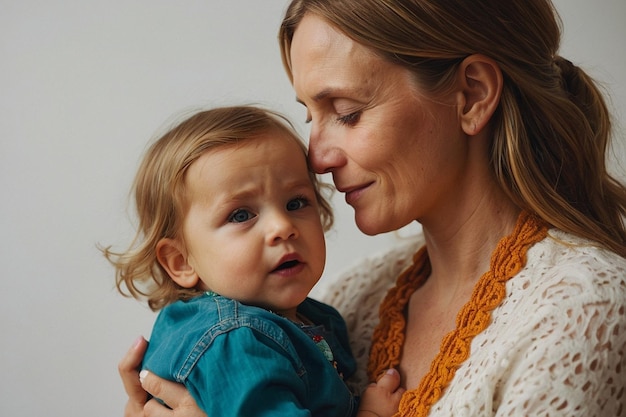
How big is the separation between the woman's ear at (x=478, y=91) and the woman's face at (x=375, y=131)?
0.03 m

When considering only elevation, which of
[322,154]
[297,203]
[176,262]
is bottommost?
[176,262]

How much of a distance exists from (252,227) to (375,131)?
36 cm

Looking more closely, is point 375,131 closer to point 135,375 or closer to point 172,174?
point 172,174

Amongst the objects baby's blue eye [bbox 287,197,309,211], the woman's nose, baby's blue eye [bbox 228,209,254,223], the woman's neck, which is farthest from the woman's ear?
baby's blue eye [bbox 228,209,254,223]

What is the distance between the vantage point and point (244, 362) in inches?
65.2

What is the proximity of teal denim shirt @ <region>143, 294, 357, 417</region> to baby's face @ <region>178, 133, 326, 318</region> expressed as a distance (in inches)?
2.9

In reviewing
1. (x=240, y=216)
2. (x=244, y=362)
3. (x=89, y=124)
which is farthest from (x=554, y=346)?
(x=89, y=124)

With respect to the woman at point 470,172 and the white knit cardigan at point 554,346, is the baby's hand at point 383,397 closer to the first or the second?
the woman at point 470,172

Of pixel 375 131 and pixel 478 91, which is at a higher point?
pixel 478 91

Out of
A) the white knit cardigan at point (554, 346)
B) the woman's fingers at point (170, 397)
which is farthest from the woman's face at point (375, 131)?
the woman's fingers at point (170, 397)

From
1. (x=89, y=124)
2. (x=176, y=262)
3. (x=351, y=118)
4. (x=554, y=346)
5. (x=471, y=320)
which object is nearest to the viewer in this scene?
(x=554, y=346)

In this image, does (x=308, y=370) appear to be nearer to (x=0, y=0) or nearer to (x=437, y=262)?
(x=437, y=262)

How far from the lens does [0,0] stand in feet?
9.76

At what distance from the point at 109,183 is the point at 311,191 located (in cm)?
136
